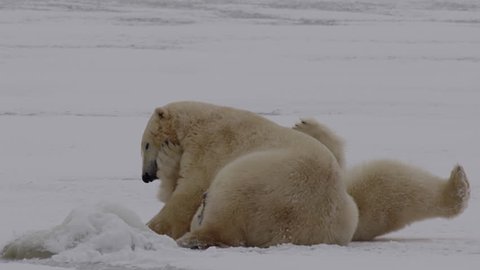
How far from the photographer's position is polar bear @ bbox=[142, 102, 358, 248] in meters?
4.46

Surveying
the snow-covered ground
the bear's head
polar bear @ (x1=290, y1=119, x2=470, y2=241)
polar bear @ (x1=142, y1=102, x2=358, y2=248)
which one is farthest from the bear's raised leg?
the bear's head

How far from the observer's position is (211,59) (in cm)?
1398

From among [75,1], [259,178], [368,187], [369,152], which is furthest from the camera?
[75,1]

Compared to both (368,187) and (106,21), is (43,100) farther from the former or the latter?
(106,21)

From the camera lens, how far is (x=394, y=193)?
5082mm

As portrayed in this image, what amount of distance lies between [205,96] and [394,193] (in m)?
6.04

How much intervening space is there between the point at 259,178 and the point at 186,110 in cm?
81

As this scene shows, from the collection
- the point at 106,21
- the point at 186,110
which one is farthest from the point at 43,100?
the point at 106,21

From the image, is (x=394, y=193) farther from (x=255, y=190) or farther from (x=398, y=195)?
(x=255, y=190)

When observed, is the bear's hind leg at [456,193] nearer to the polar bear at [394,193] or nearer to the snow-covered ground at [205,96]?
the polar bear at [394,193]

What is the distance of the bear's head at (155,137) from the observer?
5164 mm

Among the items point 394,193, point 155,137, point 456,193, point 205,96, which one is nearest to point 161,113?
point 155,137

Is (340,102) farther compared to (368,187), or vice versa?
(340,102)

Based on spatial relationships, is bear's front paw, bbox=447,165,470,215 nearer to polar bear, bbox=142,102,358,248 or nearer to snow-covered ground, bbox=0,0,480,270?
snow-covered ground, bbox=0,0,480,270
